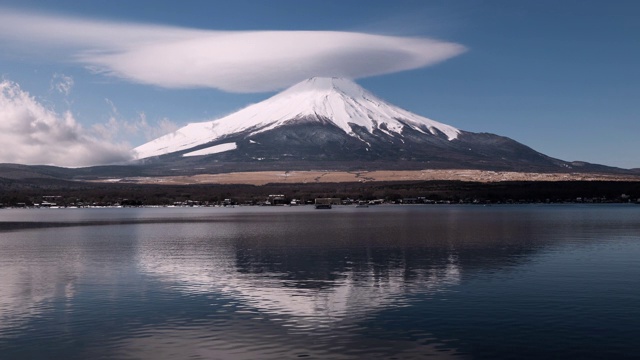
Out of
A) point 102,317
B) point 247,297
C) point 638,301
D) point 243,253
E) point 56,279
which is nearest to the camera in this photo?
point 102,317

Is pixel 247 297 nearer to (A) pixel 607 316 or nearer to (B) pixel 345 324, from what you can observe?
(B) pixel 345 324

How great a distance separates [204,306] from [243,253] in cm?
2640

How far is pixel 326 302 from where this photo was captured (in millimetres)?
34062

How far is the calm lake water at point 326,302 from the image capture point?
997 inches

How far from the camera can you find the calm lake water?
2531 cm

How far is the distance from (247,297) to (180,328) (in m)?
7.61

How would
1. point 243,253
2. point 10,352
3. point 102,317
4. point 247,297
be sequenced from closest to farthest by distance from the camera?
point 10,352 → point 102,317 → point 247,297 → point 243,253

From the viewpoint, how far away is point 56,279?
144ft

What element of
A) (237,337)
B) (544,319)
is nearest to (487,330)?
(544,319)

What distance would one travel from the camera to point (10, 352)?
25.2 metres

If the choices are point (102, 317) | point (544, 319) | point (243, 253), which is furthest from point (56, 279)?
point (544, 319)

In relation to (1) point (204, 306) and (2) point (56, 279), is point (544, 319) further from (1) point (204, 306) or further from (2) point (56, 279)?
(2) point (56, 279)

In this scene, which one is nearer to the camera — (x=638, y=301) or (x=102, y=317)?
(x=102, y=317)

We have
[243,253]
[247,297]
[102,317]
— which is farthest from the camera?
[243,253]
